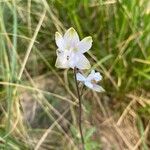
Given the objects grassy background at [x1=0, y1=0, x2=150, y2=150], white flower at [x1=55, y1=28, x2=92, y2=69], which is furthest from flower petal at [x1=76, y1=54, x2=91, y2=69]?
grassy background at [x1=0, y1=0, x2=150, y2=150]

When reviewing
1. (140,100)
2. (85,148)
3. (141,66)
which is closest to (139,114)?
(140,100)

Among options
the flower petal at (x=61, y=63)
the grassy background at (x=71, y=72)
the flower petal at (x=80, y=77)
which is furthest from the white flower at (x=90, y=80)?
the grassy background at (x=71, y=72)

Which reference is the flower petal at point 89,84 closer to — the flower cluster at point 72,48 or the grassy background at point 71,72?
the flower cluster at point 72,48

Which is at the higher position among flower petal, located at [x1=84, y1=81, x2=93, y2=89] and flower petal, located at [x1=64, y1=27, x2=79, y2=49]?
flower petal, located at [x1=64, y1=27, x2=79, y2=49]

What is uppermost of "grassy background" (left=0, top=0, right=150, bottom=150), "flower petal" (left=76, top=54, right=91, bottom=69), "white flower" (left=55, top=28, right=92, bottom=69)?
"white flower" (left=55, top=28, right=92, bottom=69)

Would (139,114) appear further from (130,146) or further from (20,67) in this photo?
(20,67)

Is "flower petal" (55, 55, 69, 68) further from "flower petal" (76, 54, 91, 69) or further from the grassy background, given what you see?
the grassy background

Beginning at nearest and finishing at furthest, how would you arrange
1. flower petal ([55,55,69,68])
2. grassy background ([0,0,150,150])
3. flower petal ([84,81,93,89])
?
flower petal ([55,55,69,68]) → flower petal ([84,81,93,89]) → grassy background ([0,0,150,150])

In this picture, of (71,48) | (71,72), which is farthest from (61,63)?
(71,72)
